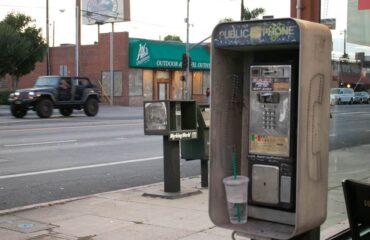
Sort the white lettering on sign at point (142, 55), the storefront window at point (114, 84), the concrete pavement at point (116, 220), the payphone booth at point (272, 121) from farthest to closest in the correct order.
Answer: the storefront window at point (114, 84)
the white lettering on sign at point (142, 55)
the concrete pavement at point (116, 220)
the payphone booth at point (272, 121)

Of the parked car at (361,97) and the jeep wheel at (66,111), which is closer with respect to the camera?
the parked car at (361,97)

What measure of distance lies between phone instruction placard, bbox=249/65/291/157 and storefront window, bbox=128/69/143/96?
4200 centimetres

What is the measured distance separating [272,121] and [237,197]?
631 mm

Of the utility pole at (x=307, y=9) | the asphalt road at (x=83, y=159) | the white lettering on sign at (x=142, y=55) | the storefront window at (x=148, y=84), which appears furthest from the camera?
the storefront window at (x=148, y=84)

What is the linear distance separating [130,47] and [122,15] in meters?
6.28

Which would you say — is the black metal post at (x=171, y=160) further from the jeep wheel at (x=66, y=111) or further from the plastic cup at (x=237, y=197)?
the jeep wheel at (x=66, y=111)

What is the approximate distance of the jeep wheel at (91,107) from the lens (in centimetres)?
2823

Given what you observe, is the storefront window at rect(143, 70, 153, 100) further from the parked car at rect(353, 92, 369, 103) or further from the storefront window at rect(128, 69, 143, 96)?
the parked car at rect(353, 92, 369, 103)

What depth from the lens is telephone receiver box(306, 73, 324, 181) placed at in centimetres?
387

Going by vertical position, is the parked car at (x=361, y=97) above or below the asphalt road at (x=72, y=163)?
above

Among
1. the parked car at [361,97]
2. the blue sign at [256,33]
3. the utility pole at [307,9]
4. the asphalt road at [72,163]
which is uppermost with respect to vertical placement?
the utility pole at [307,9]

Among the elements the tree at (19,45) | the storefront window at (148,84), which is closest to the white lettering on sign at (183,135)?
the tree at (19,45)

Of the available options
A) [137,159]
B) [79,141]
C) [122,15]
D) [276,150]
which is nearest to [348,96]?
[276,150]

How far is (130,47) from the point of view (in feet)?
151
